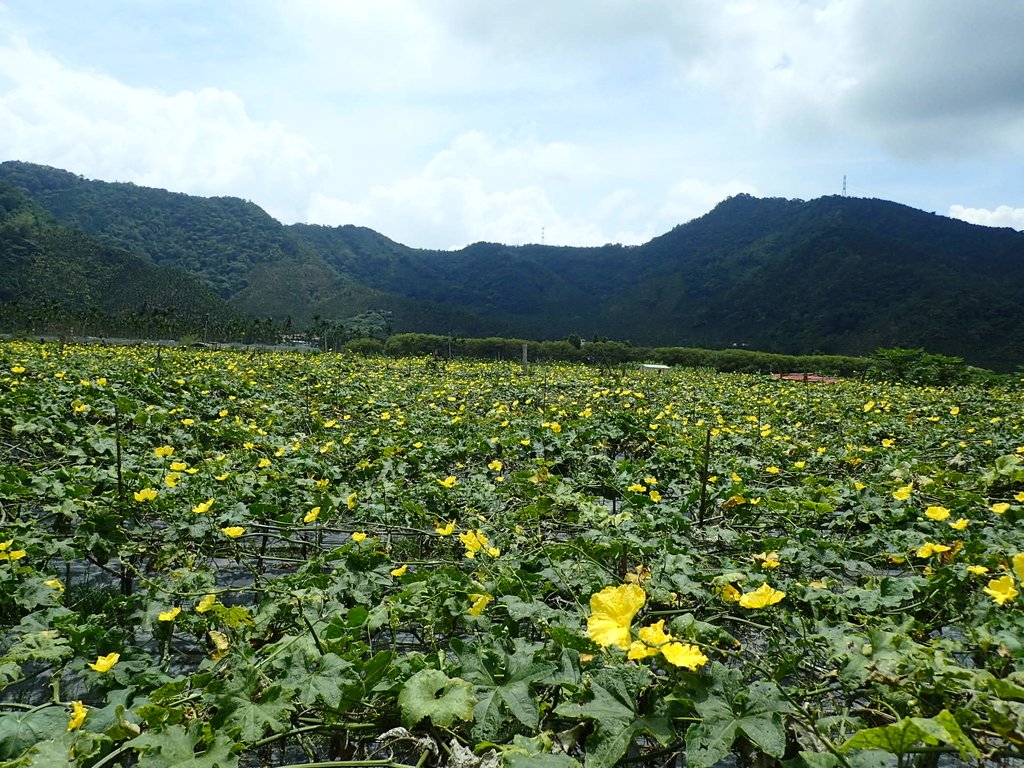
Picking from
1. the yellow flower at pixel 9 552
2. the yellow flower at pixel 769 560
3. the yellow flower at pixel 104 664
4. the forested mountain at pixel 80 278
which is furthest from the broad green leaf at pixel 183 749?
the forested mountain at pixel 80 278

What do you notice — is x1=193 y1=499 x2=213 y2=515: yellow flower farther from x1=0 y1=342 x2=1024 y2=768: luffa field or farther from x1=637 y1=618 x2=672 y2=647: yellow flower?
x1=637 y1=618 x2=672 y2=647: yellow flower

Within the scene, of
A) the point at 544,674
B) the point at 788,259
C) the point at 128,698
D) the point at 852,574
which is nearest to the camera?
the point at 544,674

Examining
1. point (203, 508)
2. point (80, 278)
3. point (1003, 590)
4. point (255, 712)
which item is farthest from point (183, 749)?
point (80, 278)

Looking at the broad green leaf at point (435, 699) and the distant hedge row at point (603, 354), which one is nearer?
the broad green leaf at point (435, 699)

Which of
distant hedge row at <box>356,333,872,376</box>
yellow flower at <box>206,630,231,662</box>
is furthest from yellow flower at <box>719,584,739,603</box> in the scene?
distant hedge row at <box>356,333,872,376</box>

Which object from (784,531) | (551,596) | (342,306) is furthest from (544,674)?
(342,306)

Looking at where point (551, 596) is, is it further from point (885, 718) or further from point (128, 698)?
point (128, 698)

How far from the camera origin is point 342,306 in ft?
298

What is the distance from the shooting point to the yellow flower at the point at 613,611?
1.15m

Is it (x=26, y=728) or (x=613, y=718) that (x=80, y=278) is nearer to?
(x=26, y=728)

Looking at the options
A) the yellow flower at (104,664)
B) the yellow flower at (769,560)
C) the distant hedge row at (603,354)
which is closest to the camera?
the yellow flower at (104,664)

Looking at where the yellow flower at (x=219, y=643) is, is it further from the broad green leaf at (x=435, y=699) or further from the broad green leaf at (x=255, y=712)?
the broad green leaf at (x=435, y=699)

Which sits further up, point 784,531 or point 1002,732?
point 1002,732

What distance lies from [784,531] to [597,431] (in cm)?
207
